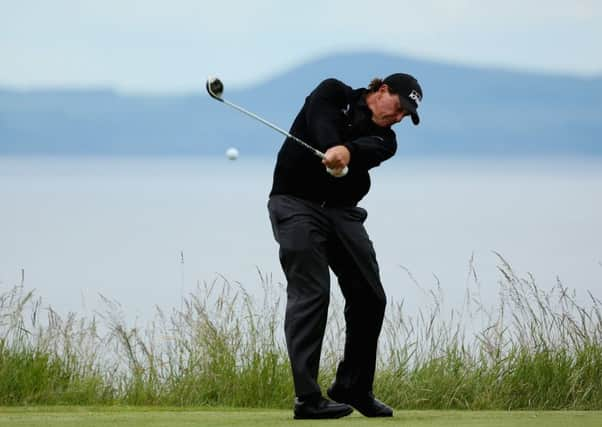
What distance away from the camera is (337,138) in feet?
34.8

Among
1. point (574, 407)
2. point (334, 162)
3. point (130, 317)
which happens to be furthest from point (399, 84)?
point (130, 317)

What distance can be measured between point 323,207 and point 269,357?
207 centimetres

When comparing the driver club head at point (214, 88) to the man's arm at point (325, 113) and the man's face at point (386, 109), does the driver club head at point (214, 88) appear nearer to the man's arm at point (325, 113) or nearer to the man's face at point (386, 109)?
the man's arm at point (325, 113)

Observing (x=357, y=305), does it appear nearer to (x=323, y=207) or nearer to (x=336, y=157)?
(x=323, y=207)

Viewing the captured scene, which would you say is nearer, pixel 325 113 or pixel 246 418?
pixel 325 113

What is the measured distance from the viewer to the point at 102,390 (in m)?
12.8

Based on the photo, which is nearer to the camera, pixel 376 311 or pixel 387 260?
pixel 376 311

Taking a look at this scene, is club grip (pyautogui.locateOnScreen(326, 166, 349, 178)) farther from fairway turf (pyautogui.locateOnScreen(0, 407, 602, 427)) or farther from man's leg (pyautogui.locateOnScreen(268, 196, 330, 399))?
fairway turf (pyautogui.locateOnScreen(0, 407, 602, 427))

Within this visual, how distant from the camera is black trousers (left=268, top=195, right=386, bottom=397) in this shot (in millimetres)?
10727

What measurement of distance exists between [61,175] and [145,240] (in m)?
53.2

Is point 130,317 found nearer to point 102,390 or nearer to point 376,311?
point 102,390

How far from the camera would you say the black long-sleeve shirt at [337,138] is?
35.0ft

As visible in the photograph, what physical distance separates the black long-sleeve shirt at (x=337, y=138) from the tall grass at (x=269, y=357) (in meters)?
2.06

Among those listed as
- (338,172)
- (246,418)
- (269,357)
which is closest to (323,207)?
(338,172)
